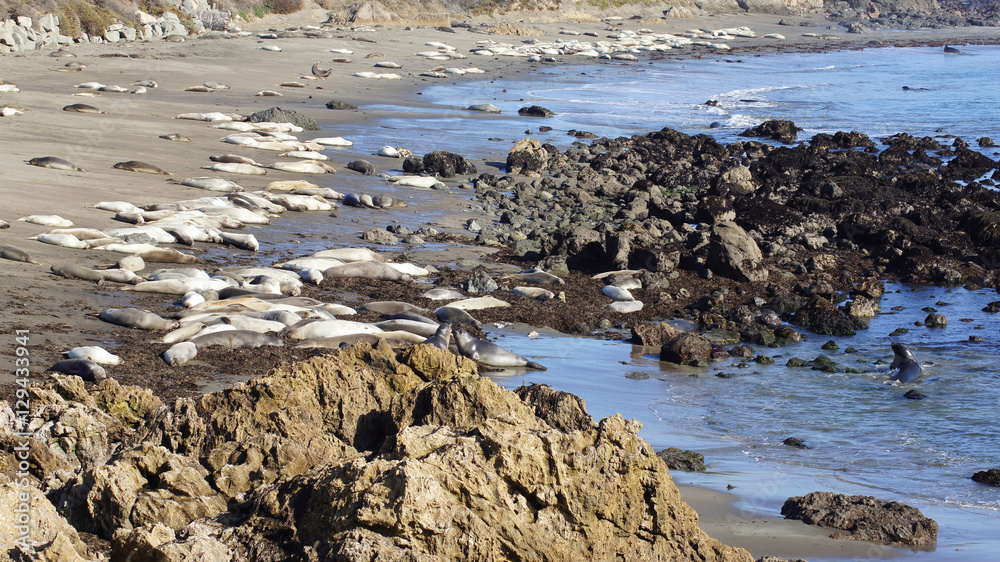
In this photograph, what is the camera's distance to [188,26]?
38281 millimetres

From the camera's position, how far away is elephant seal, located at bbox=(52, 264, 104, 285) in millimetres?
8383

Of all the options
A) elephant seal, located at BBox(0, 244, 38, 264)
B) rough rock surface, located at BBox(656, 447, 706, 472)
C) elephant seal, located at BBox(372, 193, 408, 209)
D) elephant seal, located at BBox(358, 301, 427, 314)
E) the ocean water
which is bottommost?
the ocean water

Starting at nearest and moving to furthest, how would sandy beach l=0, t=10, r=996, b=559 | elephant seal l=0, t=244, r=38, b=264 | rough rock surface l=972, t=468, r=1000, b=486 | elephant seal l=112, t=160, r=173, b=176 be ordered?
rough rock surface l=972, t=468, r=1000, b=486 < sandy beach l=0, t=10, r=996, b=559 < elephant seal l=0, t=244, r=38, b=264 < elephant seal l=112, t=160, r=173, b=176

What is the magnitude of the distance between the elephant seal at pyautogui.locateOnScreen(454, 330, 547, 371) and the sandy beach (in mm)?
2724

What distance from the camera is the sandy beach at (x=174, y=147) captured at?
6.76 meters

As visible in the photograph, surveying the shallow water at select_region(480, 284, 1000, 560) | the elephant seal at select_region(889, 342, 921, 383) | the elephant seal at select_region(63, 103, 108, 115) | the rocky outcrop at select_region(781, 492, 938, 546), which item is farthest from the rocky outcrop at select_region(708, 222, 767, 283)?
the elephant seal at select_region(63, 103, 108, 115)

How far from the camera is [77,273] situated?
331 inches

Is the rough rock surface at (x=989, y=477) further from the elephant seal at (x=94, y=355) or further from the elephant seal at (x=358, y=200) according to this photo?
the elephant seal at (x=358, y=200)

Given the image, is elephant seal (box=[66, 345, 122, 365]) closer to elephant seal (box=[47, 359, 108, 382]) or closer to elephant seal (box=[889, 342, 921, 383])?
elephant seal (box=[47, 359, 108, 382])

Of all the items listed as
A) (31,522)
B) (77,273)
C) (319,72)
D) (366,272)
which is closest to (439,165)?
(366,272)

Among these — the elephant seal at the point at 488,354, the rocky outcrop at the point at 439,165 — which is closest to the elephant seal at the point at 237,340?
the elephant seal at the point at 488,354

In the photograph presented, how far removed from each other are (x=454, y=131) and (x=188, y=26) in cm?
2241

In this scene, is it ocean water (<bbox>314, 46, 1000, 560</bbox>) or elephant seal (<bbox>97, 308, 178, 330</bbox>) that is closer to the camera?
ocean water (<bbox>314, 46, 1000, 560</bbox>)

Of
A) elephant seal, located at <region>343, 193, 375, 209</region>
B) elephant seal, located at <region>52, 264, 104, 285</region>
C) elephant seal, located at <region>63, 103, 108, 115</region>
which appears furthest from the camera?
elephant seal, located at <region>63, 103, 108, 115</region>
